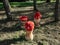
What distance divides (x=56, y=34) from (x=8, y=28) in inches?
87.3

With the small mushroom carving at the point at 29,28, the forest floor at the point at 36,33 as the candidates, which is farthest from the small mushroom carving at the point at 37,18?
the small mushroom carving at the point at 29,28

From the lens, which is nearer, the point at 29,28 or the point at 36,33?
the point at 29,28

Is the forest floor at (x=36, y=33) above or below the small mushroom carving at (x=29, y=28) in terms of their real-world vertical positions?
below

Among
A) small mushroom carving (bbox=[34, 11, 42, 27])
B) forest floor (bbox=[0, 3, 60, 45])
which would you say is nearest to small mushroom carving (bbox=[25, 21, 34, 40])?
forest floor (bbox=[0, 3, 60, 45])

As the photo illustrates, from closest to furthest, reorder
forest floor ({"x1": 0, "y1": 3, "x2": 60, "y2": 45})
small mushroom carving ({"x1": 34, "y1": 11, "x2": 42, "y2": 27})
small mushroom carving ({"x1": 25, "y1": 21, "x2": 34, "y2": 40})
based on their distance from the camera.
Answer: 1. small mushroom carving ({"x1": 25, "y1": 21, "x2": 34, "y2": 40})
2. forest floor ({"x1": 0, "y1": 3, "x2": 60, "y2": 45})
3. small mushroom carving ({"x1": 34, "y1": 11, "x2": 42, "y2": 27})

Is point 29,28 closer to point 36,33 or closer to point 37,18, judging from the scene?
point 36,33

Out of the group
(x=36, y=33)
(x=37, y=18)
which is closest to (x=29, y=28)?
(x=36, y=33)

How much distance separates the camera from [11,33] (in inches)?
339

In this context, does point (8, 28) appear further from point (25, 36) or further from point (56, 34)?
point (56, 34)

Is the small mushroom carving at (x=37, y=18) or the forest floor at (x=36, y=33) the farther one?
the small mushroom carving at (x=37, y=18)

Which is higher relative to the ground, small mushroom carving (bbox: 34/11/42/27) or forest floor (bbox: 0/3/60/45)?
small mushroom carving (bbox: 34/11/42/27)

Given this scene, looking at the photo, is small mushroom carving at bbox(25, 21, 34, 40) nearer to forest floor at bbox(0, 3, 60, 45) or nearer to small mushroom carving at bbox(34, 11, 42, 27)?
forest floor at bbox(0, 3, 60, 45)

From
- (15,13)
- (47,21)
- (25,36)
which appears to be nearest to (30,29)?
(25,36)

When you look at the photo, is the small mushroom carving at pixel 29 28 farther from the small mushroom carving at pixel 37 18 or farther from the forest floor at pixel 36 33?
the small mushroom carving at pixel 37 18
